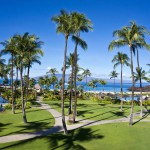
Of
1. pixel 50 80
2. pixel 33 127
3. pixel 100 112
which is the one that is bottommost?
pixel 33 127

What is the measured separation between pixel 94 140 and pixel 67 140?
259cm

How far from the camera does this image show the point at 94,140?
23.1 metres

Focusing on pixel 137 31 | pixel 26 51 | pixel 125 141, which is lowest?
pixel 125 141

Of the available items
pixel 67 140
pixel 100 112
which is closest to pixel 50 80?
pixel 100 112

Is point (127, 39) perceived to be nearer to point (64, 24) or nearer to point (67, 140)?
point (64, 24)

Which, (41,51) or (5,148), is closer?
(5,148)

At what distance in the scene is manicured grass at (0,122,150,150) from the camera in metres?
20.9

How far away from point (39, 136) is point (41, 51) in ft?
42.4

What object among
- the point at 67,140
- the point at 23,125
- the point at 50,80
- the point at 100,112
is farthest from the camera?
the point at 50,80

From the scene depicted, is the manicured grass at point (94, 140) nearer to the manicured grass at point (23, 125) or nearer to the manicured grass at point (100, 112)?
the manicured grass at point (23, 125)

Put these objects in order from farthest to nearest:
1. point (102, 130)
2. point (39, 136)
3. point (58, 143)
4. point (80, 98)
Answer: point (80, 98), point (102, 130), point (39, 136), point (58, 143)

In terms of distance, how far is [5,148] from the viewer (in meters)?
20.2

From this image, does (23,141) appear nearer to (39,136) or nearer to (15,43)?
(39,136)

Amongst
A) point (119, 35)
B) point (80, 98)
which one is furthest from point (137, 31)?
point (80, 98)
